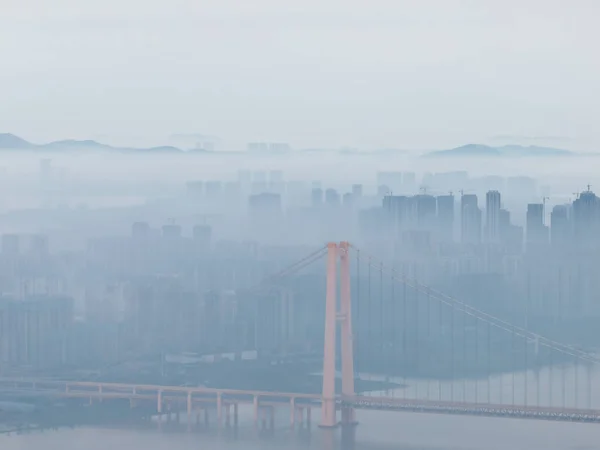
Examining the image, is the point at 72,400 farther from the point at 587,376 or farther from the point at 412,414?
the point at 587,376

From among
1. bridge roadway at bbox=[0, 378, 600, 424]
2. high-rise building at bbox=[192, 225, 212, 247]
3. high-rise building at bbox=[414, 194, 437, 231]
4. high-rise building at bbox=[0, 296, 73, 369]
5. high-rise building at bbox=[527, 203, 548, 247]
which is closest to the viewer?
bridge roadway at bbox=[0, 378, 600, 424]

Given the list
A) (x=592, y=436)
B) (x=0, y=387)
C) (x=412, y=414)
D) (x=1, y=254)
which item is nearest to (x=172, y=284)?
(x=1, y=254)

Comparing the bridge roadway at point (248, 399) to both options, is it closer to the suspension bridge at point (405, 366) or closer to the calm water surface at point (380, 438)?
the suspension bridge at point (405, 366)

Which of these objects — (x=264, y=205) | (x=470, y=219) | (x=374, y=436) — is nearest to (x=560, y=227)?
(x=470, y=219)

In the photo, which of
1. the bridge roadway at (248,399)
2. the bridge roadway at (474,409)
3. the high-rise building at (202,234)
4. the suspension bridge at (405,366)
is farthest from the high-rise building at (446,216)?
the bridge roadway at (474,409)

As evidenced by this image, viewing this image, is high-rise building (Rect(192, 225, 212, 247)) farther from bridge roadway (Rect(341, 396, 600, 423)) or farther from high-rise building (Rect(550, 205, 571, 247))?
bridge roadway (Rect(341, 396, 600, 423))

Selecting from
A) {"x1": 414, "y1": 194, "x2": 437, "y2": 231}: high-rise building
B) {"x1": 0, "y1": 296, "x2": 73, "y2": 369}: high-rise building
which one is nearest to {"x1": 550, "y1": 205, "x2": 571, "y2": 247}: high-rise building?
{"x1": 414, "y1": 194, "x2": 437, "y2": 231}: high-rise building

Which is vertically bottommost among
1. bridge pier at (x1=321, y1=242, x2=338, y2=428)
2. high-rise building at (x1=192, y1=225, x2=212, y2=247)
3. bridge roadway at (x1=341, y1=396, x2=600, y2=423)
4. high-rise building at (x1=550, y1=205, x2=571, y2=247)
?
bridge roadway at (x1=341, y1=396, x2=600, y2=423)
